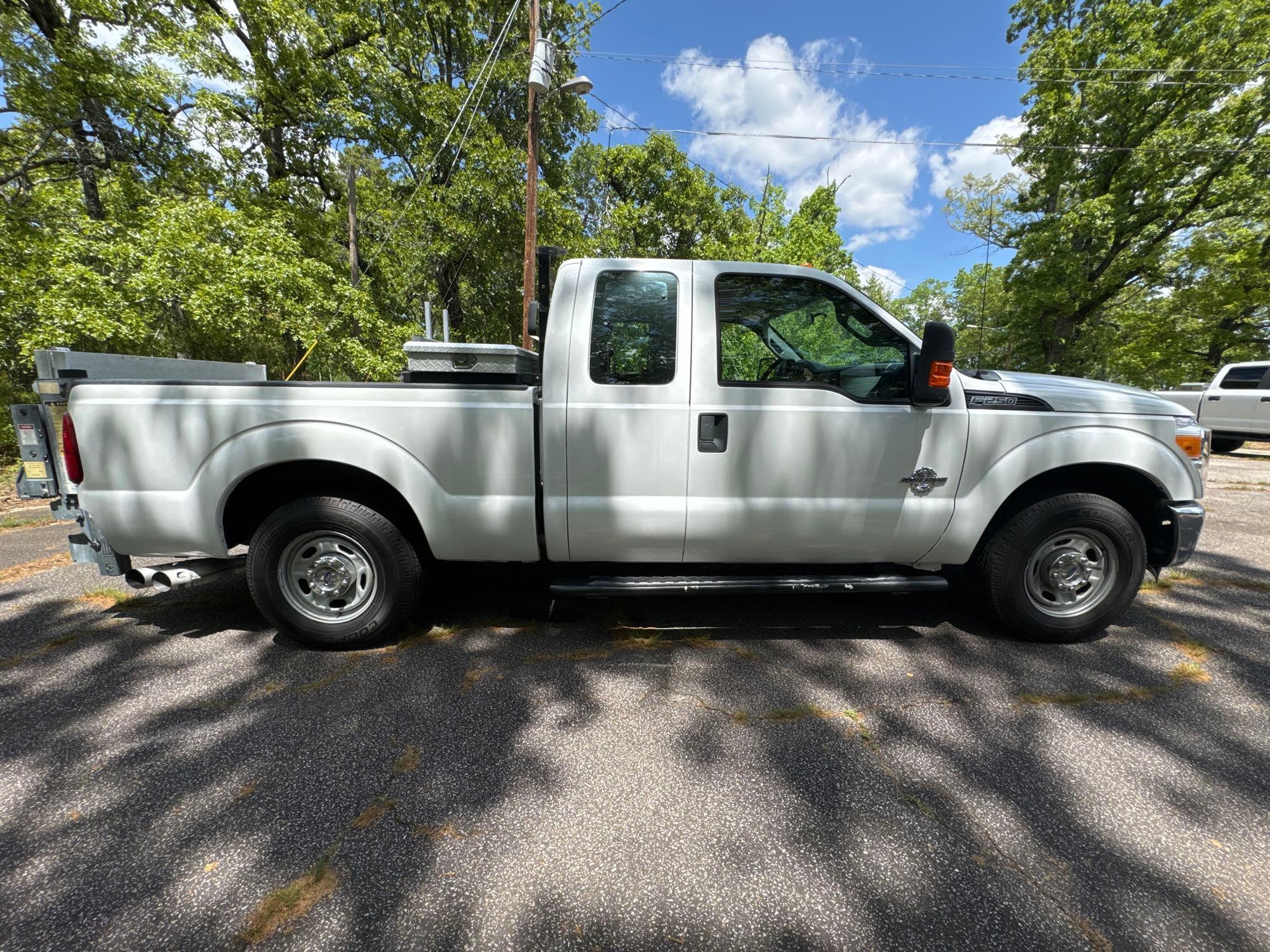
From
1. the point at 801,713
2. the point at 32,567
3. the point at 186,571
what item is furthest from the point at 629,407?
the point at 32,567

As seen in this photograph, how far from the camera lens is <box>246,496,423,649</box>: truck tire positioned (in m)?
2.72

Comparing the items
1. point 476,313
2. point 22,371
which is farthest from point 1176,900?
point 476,313

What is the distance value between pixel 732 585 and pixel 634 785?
1.12 metres

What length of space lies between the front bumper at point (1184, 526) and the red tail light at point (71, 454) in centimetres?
569

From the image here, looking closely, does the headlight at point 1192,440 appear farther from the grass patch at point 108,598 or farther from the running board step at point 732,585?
the grass patch at point 108,598

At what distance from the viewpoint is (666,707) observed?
239 centimetres

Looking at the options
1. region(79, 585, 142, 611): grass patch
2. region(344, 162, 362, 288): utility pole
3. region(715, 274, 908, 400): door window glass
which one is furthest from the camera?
region(344, 162, 362, 288): utility pole

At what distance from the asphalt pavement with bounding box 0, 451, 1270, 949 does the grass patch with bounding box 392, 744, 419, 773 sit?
3 cm

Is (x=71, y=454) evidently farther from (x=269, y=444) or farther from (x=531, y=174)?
(x=531, y=174)

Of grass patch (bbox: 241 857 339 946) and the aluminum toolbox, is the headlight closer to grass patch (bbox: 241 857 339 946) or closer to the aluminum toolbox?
the aluminum toolbox

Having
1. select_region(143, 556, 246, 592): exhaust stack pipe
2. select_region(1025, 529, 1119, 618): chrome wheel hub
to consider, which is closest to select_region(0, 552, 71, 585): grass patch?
select_region(143, 556, 246, 592): exhaust stack pipe

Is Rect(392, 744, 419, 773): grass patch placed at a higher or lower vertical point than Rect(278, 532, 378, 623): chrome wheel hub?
lower

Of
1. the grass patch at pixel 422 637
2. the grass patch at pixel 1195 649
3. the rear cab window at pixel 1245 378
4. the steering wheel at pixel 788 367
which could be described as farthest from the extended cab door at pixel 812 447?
the rear cab window at pixel 1245 378

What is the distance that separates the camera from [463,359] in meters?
2.85
